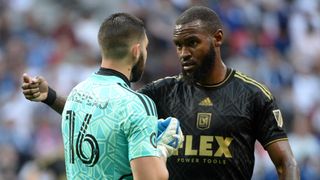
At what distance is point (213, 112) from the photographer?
6.86 meters

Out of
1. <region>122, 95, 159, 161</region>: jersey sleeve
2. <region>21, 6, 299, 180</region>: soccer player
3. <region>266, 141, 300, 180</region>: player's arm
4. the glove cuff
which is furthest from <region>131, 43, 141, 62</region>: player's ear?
<region>266, 141, 300, 180</region>: player's arm

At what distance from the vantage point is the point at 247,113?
6.82m

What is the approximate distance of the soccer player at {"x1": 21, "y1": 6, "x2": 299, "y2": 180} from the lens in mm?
6758

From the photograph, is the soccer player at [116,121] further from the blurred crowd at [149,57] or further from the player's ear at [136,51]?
the blurred crowd at [149,57]

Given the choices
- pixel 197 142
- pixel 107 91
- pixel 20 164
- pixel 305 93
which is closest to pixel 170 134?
pixel 107 91

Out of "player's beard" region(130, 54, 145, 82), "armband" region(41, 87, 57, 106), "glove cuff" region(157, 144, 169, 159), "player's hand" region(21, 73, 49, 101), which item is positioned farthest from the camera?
"armband" region(41, 87, 57, 106)

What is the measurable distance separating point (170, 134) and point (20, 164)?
7707mm

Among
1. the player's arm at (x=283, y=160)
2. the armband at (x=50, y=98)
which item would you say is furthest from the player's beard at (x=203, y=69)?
the armband at (x=50, y=98)

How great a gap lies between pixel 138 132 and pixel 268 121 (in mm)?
1431

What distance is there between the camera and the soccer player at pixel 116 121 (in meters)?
5.66

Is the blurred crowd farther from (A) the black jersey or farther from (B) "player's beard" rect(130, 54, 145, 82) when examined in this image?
(B) "player's beard" rect(130, 54, 145, 82)

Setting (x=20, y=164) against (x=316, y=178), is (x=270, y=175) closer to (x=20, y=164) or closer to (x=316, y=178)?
(x=316, y=178)

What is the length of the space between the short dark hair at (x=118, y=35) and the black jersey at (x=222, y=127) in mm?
1086

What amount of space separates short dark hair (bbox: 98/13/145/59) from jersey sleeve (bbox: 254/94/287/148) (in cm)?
124
